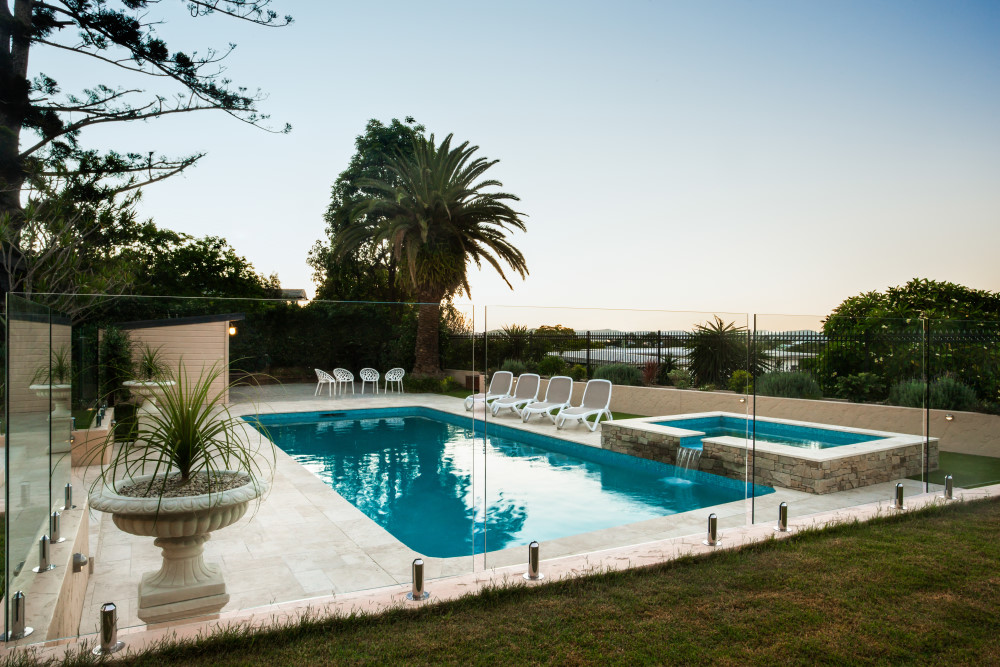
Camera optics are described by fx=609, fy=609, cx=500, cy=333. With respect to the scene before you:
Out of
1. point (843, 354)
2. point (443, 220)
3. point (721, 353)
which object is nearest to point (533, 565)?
point (721, 353)

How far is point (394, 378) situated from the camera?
4516mm

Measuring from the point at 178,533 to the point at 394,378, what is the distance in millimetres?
1830

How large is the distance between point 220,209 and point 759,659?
2156 cm

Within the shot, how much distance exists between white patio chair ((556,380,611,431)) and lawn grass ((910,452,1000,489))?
147 inches

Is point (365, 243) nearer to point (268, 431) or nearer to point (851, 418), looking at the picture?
point (851, 418)

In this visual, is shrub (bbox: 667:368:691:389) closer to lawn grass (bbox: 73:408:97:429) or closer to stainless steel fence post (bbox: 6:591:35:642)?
lawn grass (bbox: 73:408:97:429)

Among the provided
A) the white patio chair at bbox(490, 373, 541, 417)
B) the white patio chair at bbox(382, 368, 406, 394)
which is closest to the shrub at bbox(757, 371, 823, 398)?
the white patio chair at bbox(490, 373, 541, 417)

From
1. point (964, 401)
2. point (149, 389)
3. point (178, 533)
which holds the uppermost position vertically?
point (149, 389)

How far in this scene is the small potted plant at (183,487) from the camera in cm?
300

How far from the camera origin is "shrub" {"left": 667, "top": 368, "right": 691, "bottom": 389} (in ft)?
18.5

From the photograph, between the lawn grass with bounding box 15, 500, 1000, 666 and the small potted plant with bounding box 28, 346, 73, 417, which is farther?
the small potted plant with bounding box 28, 346, 73, 417

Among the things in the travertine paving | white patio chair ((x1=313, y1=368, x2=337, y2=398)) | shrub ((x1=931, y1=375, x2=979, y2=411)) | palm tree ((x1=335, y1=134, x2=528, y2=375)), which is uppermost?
palm tree ((x1=335, y1=134, x2=528, y2=375))

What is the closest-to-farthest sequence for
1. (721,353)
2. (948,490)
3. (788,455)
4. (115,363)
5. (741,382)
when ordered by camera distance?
1. (115,363)
2. (741,382)
3. (721,353)
4. (948,490)
5. (788,455)

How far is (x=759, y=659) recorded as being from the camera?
2820mm
